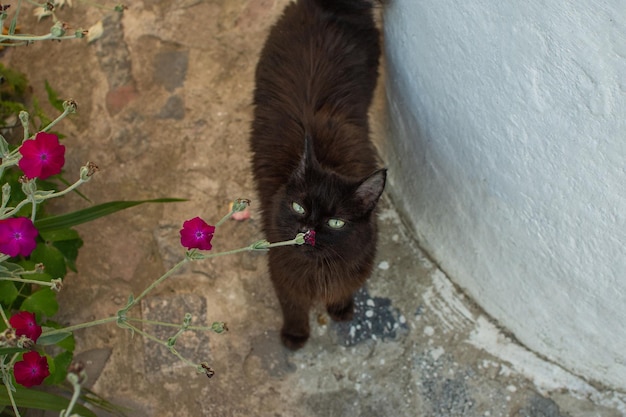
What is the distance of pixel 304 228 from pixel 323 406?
81cm

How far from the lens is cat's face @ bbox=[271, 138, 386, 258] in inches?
67.3

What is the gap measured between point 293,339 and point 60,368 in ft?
2.51

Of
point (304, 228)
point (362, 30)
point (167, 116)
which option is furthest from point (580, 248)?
point (167, 116)

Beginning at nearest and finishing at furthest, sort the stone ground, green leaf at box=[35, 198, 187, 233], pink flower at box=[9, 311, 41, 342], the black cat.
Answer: pink flower at box=[9, 311, 41, 342], green leaf at box=[35, 198, 187, 233], the black cat, the stone ground

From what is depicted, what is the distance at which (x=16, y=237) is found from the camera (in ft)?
4.60

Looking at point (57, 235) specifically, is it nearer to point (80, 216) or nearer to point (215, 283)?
point (80, 216)

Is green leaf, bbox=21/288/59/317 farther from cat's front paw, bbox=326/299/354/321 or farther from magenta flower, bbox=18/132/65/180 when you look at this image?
cat's front paw, bbox=326/299/354/321

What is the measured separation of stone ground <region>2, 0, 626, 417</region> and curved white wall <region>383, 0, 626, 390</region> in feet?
0.49

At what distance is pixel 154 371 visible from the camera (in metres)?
2.30

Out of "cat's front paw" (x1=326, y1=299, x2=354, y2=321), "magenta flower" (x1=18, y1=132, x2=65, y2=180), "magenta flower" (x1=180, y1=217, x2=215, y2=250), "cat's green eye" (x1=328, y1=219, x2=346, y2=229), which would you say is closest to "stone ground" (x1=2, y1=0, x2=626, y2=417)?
"cat's front paw" (x1=326, y1=299, x2=354, y2=321)

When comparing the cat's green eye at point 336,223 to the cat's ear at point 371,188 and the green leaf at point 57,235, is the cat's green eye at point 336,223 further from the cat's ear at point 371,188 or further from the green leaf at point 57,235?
the green leaf at point 57,235

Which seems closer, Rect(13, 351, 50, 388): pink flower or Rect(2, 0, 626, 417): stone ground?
Rect(13, 351, 50, 388): pink flower

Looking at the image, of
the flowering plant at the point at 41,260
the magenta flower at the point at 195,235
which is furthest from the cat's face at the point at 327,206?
the magenta flower at the point at 195,235

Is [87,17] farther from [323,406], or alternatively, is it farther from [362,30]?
[323,406]
